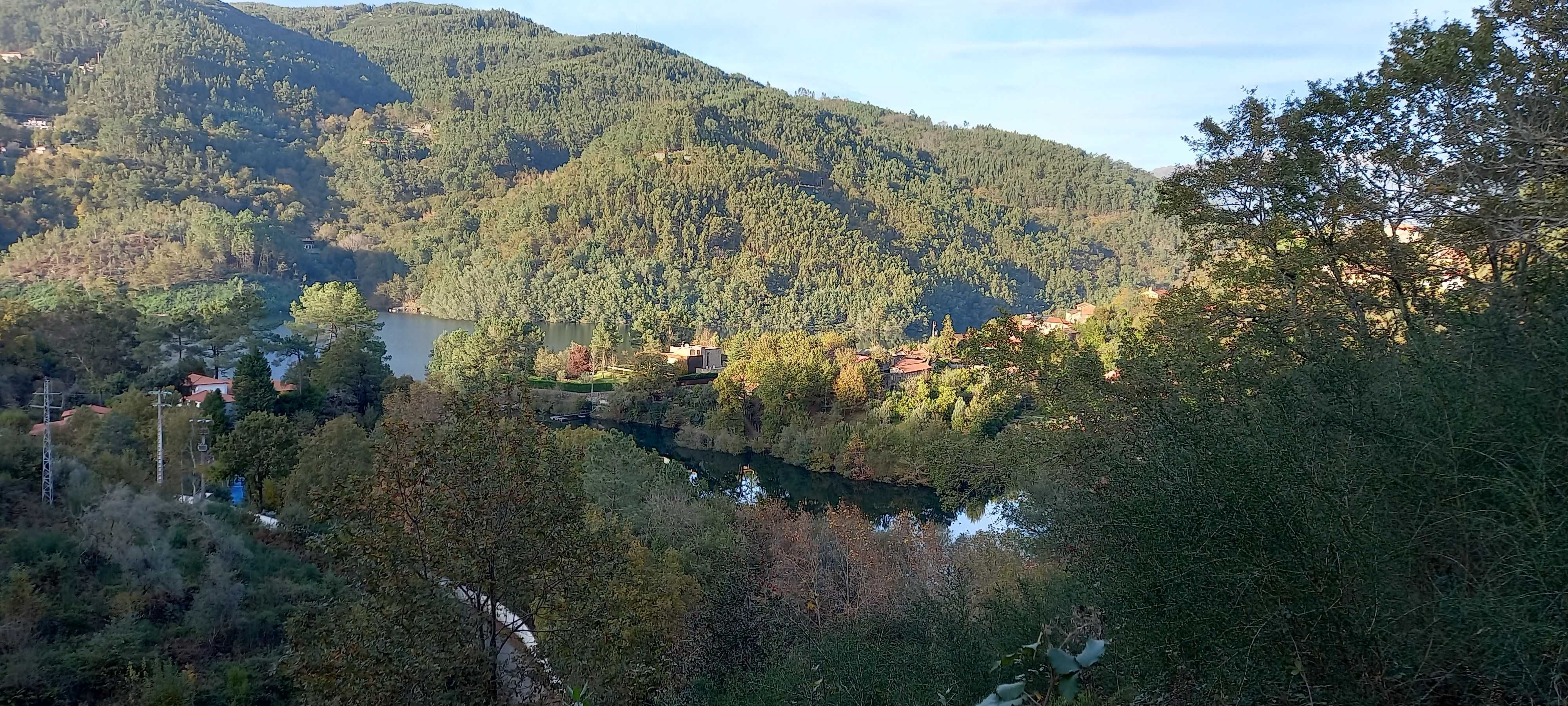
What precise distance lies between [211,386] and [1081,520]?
18529mm

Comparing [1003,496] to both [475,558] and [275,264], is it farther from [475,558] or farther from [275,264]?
[275,264]

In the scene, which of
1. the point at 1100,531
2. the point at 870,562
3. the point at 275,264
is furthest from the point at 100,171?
the point at 1100,531

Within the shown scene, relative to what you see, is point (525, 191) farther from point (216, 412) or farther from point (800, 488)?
point (216, 412)

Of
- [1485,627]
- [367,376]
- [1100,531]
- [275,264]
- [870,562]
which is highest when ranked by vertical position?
[1485,627]

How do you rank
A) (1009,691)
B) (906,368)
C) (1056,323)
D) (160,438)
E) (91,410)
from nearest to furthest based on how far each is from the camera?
(1009,691) → (160,438) → (91,410) → (906,368) → (1056,323)

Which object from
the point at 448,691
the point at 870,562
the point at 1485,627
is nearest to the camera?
the point at 1485,627

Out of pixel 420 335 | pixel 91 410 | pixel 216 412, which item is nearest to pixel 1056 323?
pixel 216 412

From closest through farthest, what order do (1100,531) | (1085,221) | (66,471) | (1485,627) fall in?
1. (1485,627)
2. (1100,531)
3. (66,471)
4. (1085,221)

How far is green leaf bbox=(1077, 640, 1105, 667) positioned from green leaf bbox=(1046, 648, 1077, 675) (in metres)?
0.01

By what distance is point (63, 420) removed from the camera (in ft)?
41.0

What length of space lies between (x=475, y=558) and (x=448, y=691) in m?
0.57

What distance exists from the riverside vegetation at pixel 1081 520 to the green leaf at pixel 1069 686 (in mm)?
10

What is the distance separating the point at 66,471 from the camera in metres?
8.64

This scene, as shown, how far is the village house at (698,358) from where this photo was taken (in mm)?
30094
